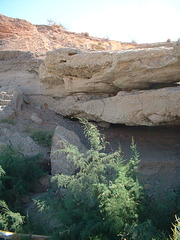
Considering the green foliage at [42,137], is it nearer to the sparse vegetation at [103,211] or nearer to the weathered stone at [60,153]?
the weathered stone at [60,153]

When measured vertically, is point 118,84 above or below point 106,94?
above

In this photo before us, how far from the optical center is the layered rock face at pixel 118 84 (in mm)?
5312

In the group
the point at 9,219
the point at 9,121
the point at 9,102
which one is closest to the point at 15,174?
the point at 9,219

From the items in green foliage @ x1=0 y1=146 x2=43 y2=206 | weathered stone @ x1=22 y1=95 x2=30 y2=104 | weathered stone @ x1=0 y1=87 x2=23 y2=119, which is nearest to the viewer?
green foliage @ x1=0 y1=146 x2=43 y2=206

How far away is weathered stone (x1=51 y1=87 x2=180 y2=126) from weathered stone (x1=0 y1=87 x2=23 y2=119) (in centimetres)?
171

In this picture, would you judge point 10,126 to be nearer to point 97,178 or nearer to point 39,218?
point 39,218

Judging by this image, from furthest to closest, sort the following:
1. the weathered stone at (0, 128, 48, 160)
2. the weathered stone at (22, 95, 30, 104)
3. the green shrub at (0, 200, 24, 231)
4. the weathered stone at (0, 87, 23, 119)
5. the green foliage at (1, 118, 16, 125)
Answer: the weathered stone at (22, 95, 30, 104), the weathered stone at (0, 87, 23, 119), the green foliage at (1, 118, 16, 125), the weathered stone at (0, 128, 48, 160), the green shrub at (0, 200, 24, 231)

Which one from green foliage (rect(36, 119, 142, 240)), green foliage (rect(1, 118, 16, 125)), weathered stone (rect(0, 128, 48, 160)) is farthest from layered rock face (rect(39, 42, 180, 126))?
green foliage (rect(36, 119, 142, 240))

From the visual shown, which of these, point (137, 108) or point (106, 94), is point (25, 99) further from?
point (137, 108)

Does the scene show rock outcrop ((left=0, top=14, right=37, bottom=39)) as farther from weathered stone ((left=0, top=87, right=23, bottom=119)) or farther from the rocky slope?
weathered stone ((left=0, top=87, right=23, bottom=119))

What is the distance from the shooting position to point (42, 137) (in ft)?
20.4

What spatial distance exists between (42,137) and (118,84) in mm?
2257

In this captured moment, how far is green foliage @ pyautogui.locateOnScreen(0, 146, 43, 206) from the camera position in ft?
14.8

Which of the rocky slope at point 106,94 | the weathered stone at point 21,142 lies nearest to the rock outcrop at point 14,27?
the rocky slope at point 106,94
